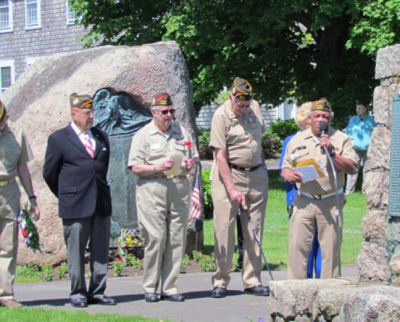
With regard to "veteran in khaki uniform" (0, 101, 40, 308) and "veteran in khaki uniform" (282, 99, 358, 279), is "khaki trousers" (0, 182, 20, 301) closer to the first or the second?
"veteran in khaki uniform" (0, 101, 40, 308)

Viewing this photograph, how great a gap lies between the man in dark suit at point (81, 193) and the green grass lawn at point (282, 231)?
346 cm

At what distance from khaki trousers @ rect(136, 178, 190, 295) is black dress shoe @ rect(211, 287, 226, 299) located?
1.23 ft

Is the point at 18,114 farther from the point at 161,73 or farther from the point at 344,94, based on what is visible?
the point at 344,94

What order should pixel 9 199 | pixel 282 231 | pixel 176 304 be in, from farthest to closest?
pixel 282 231 < pixel 176 304 < pixel 9 199

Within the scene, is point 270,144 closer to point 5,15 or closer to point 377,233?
point 5,15

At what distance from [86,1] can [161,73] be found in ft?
51.5

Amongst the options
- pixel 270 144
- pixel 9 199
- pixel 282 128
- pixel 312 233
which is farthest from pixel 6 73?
pixel 312 233

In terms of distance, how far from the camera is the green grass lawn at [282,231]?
43.8 ft

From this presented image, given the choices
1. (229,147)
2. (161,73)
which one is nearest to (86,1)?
(161,73)

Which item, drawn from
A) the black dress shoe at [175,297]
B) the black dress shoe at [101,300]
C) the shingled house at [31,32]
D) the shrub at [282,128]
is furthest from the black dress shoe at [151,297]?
the shingled house at [31,32]

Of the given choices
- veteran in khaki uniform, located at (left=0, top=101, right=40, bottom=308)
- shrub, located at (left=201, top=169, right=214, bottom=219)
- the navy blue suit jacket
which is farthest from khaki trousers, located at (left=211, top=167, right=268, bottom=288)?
shrub, located at (left=201, top=169, right=214, bottom=219)

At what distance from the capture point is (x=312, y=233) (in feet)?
30.1

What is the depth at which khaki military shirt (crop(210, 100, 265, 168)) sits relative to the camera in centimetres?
960

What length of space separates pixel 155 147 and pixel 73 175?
0.80 metres
